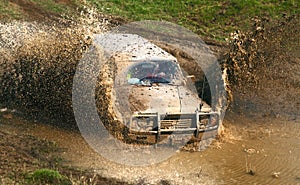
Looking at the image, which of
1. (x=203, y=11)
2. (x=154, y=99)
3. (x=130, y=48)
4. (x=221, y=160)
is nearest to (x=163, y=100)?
(x=154, y=99)

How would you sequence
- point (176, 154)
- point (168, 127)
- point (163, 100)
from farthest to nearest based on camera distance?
point (163, 100) → point (176, 154) → point (168, 127)

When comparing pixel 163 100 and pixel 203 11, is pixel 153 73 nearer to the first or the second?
pixel 163 100

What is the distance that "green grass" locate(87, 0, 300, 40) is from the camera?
21562 millimetres

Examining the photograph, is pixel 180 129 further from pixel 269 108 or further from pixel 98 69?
pixel 269 108

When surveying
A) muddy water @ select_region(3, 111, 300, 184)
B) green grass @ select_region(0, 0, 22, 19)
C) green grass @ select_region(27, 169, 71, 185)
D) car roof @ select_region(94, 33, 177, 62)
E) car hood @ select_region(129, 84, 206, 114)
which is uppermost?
green grass @ select_region(0, 0, 22, 19)

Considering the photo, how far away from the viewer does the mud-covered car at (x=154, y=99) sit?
35.6 ft

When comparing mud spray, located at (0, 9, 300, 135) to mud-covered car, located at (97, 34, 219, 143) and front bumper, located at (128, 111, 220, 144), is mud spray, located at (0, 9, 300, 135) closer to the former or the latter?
mud-covered car, located at (97, 34, 219, 143)

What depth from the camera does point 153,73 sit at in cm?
1252

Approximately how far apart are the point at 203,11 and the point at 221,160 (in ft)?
40.6

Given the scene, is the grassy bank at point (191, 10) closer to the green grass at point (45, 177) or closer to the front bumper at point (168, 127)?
the front bumper at point (168, 127)

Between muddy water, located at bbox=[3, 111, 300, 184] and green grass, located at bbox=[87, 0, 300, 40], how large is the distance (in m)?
9.12

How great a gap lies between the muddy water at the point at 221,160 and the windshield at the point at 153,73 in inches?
71.5

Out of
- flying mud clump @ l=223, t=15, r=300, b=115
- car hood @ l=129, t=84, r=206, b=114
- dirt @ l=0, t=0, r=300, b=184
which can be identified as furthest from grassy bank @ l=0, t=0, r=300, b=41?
car hood @ l=129, t=84, r=206, b=114

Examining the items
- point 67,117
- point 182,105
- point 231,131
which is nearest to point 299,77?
point 231,131
